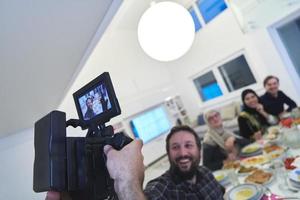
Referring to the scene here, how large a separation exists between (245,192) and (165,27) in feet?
4.66

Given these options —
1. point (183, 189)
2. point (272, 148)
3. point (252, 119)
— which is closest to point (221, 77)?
point (252, 119)

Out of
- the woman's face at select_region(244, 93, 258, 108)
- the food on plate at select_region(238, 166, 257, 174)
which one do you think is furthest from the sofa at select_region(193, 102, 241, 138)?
the food on plate at select_region(238, 166, 257, 174)

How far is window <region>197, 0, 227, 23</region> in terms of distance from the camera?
4224 mm

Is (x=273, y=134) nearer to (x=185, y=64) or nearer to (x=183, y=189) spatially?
(x=183, y=189)

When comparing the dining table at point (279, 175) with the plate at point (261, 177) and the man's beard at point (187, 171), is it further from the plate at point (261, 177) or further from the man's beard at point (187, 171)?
the man's beard at point (187, 171)

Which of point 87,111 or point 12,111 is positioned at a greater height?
point 12,111

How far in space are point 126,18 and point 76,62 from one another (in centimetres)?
371

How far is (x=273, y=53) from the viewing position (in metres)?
3.75

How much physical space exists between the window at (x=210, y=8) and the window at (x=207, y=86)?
118 centimetres

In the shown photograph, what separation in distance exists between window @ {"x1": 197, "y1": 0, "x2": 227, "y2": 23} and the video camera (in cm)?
423

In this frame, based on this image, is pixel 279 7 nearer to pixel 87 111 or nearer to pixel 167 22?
pixel 167 22

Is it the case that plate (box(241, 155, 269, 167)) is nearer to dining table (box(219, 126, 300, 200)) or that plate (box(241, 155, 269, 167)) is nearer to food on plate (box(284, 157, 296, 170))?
dining table (box(219, 126, 300, 200))

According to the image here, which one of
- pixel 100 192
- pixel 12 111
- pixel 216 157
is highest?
pixel 12 111

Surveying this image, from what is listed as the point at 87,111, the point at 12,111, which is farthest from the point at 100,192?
the point at 12,111
